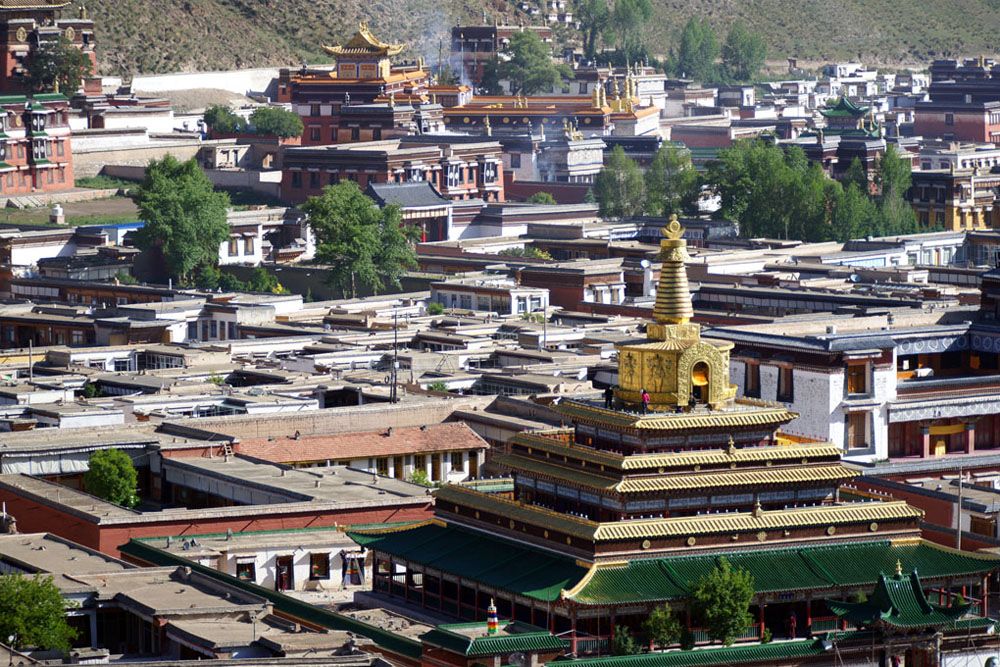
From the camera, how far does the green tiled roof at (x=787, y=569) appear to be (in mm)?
59562

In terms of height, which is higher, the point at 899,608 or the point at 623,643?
the point at 899,608

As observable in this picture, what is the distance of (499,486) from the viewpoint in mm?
72625

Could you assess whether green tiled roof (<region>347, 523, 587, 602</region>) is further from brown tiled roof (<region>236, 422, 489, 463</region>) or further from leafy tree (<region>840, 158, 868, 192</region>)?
leafy tree (<region>840, 158, 868, 192</region>)

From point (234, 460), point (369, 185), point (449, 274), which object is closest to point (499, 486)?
point (234, 460)

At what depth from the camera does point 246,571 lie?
7144 centimetres

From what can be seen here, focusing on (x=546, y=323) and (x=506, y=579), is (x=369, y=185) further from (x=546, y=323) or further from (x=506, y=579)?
(x=506, y=579)

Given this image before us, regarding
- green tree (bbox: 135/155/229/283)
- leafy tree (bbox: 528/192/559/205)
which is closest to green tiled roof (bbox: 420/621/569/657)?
green tree (bbox: 135/155/229/283)

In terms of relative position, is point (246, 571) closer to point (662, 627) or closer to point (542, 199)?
point (662, 627)

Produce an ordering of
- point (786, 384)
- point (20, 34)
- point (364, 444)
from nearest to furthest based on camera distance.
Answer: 1. point (786, 384)
2. point (364, 444)
3. point (20, 34)

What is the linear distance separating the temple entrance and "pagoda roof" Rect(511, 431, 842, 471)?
176 cm

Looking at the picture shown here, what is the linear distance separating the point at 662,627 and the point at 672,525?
288 cm

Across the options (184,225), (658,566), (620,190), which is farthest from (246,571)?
(620,190)

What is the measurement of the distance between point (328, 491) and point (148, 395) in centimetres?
2053

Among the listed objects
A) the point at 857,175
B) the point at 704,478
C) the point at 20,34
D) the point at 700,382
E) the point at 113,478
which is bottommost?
the point at 113,478
